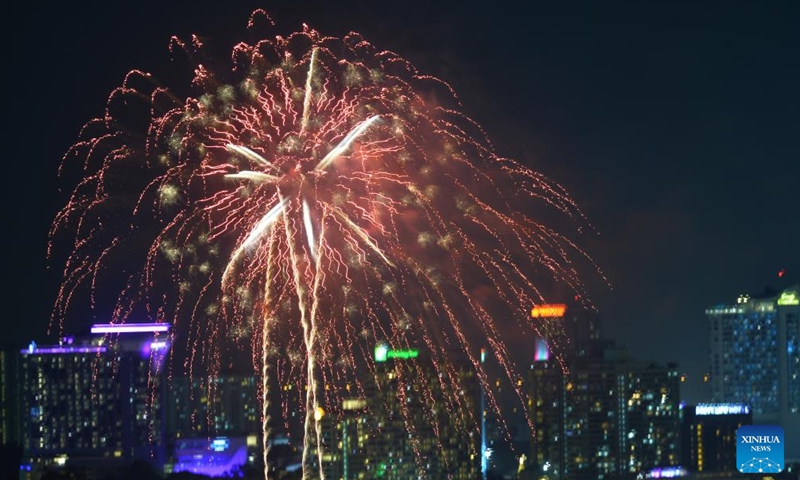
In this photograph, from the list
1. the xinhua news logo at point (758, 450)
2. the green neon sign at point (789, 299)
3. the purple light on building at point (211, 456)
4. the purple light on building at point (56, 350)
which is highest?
the green neon sign at point (789, 299)

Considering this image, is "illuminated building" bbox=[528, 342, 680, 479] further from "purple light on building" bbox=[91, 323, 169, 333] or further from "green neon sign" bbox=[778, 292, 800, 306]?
"green neon sign" bbox=[778, 292, 800, 306]

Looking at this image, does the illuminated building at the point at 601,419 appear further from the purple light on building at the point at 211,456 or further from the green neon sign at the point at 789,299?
the green neon sign at the point at 789,299

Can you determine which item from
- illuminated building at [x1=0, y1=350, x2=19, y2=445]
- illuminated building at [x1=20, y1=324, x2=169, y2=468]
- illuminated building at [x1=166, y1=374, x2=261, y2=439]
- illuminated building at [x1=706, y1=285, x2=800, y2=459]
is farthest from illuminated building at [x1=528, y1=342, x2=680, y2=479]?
illuminated building at [x1=0, y1=350, x2=19, y2=445]

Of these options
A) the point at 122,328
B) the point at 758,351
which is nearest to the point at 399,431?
the point at 122,328

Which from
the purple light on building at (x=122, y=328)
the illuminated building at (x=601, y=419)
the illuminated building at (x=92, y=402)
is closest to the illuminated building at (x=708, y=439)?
the illuminated building at (x=601, y=419)

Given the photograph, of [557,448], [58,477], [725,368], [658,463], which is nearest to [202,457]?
[58,477]

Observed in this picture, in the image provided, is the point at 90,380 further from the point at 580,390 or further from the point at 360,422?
the point at 580,390
